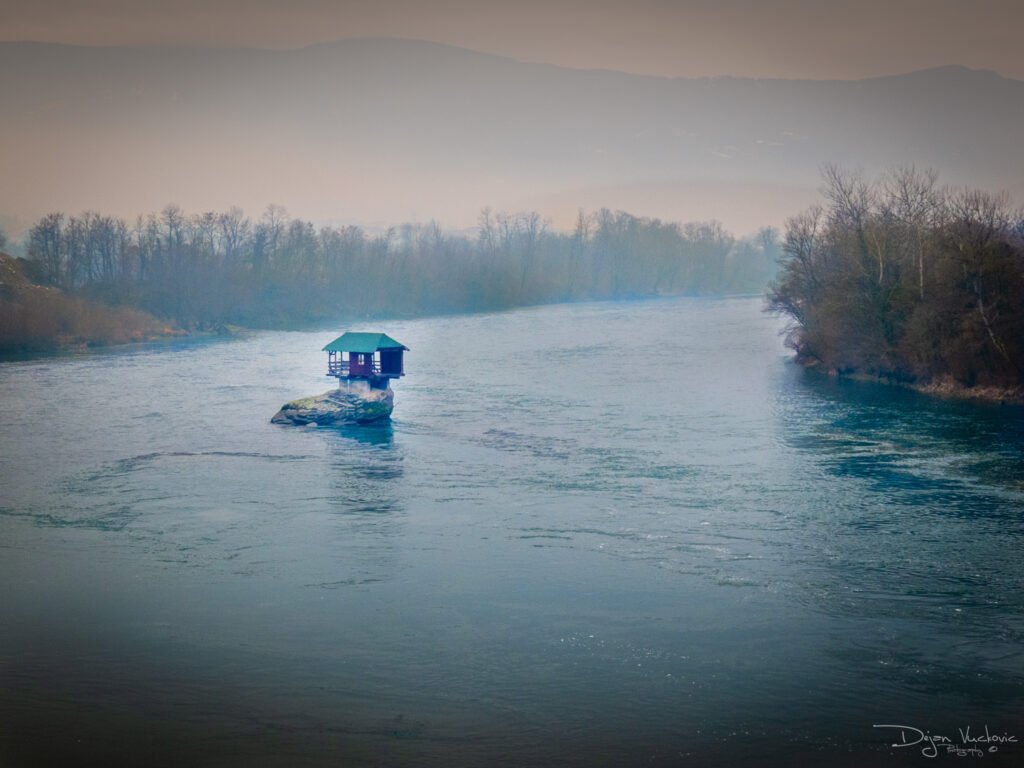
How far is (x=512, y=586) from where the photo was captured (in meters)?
Answer: 18.0

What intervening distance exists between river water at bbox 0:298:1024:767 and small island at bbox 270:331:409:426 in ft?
3.31

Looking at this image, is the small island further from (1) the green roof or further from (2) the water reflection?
(2) the water reflection

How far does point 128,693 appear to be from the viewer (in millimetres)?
13578

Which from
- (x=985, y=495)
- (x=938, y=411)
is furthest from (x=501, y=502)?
(x=938, y=411)

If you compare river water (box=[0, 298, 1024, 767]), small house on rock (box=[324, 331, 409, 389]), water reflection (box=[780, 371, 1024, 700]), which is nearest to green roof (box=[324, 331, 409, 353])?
small house on rock (box=[324, 331, 409, 389])

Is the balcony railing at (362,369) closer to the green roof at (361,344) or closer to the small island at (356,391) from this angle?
the small island at (356,391)

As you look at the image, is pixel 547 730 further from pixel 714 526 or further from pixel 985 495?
pixel 985 495

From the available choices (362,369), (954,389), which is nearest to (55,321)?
(362,369)

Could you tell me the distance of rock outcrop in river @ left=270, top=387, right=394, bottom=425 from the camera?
35.4m

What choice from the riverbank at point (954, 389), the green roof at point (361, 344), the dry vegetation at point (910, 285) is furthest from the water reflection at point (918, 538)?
the green roof at point (361, 344)

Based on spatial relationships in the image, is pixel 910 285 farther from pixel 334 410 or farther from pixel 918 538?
pixel 918 538

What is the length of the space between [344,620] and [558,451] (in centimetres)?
1467
